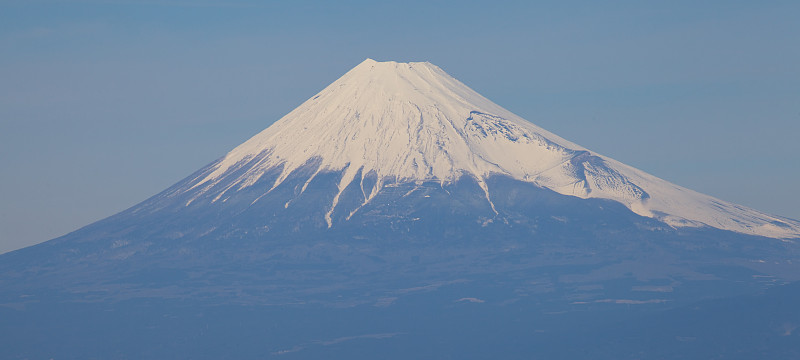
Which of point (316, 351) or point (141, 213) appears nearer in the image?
point (316, 351)

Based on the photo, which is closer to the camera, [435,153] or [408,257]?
A: [408,257]

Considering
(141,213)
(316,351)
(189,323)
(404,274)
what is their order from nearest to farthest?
(316,351) → (189,323) → (404,274) → (141,213)

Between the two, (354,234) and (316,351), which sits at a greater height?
(354,234)

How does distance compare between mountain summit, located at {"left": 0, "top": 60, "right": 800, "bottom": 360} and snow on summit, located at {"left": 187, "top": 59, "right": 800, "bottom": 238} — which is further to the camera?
snow on summit, located at {"left": 187, "top": 59, "right": 800, "bottom": 238}

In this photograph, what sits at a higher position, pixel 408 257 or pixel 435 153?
pixel 435 153

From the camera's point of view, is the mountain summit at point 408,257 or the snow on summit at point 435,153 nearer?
the mountain summit at point 408,257

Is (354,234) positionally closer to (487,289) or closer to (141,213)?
(487,289)

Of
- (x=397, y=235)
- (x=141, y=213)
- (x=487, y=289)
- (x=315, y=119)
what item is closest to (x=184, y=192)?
(x=141, y=213)

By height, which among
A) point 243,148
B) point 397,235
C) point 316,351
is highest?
point 243,148
